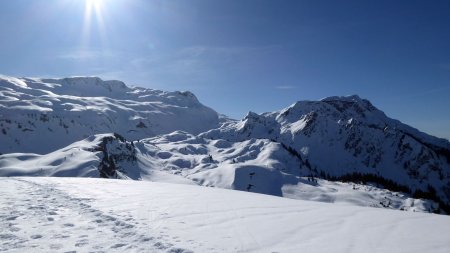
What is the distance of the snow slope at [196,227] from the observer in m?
9.40

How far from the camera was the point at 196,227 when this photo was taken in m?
11.4

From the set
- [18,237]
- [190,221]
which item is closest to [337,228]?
[190,221]

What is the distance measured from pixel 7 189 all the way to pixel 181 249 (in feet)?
45.8

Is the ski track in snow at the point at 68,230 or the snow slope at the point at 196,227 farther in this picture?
the snow slope at the point at 196,227

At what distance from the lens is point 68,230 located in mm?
10633

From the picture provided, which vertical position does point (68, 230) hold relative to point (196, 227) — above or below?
below

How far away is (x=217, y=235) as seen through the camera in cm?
1044

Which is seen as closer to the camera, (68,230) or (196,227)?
(68,230)

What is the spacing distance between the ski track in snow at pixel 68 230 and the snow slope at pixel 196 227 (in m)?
0.02

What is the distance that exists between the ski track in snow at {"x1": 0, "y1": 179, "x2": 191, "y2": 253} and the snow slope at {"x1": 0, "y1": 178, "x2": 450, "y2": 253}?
0.02 meters

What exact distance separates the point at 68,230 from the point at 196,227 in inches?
156

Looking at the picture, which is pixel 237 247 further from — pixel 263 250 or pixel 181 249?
pixel 181 249

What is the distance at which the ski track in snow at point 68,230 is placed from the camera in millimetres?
9094

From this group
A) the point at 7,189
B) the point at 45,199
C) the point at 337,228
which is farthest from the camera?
the point at 7,189
